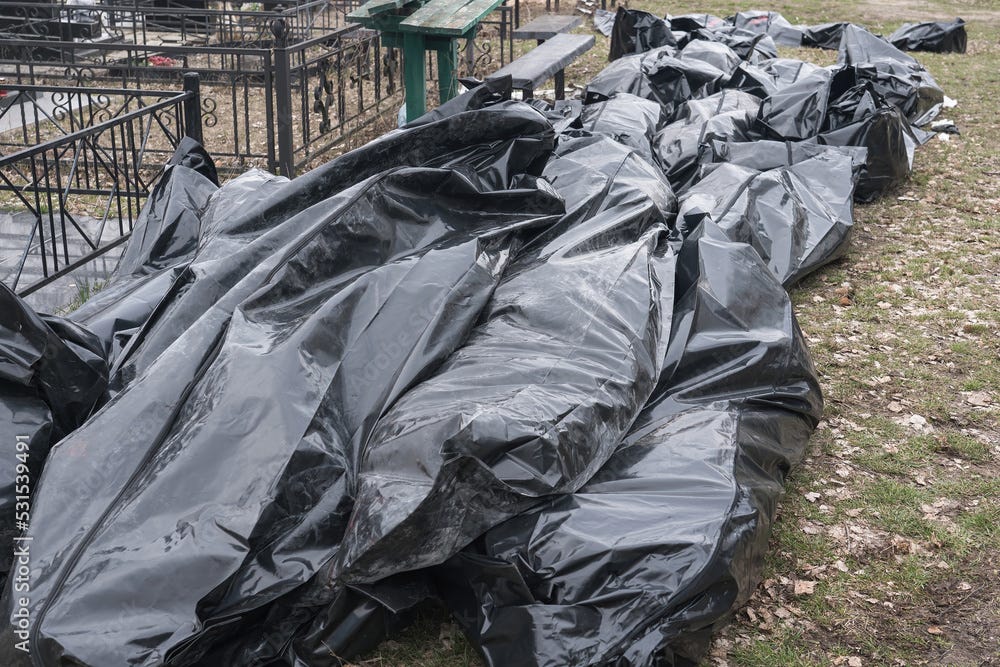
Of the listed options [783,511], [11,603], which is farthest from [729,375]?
[11,603]

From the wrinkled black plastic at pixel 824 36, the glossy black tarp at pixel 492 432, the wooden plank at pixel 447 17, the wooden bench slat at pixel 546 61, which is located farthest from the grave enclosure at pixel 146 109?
the wrinkled black plastic at pixel 824 36

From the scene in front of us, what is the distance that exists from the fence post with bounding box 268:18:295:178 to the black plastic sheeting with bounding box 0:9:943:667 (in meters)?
2.69

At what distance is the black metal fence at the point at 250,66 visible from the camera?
6.50 metres

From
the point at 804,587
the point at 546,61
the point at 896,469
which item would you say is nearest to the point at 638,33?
the point at 546,61

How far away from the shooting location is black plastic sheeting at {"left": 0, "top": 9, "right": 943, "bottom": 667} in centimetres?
220

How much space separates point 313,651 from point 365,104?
24.2 feet

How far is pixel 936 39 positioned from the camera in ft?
35.4

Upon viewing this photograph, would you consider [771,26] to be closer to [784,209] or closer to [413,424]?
[784,209]

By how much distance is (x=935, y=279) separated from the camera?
492 centimetres

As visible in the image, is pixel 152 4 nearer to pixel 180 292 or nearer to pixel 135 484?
pixel 180 292

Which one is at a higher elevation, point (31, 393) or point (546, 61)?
point (546, 61)

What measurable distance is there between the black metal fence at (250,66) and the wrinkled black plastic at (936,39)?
4670 mm

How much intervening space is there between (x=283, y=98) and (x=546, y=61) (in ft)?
8.03
